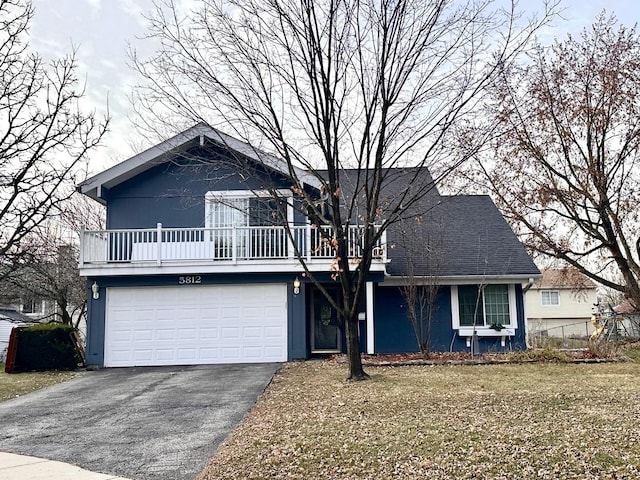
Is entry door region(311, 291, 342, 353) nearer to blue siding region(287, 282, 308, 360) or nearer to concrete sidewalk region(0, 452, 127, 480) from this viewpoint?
blue siding region(287, 282, 308, 360)

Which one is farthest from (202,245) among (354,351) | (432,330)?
(432,330)

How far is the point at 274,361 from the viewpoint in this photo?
1556 centimetres

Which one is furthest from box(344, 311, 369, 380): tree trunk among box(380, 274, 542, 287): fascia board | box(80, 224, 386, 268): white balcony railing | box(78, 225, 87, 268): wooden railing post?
box(78, 225, 87, 268): wooden railing post

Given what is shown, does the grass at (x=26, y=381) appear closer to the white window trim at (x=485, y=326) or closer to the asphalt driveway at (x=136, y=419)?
the asphalt driveway at (x=136, y=419)

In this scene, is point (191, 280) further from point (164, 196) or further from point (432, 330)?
point (432, 330)

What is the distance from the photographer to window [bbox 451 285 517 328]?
16.9m

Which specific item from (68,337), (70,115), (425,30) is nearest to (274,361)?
(68,337)

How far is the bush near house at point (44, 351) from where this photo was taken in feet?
49.8

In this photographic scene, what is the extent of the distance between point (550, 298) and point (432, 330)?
26391 millimetres

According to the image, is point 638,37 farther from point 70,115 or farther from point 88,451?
point 88,451

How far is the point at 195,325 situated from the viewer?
15.7 meters

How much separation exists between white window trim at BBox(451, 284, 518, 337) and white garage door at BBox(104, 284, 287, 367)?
4.91 meters

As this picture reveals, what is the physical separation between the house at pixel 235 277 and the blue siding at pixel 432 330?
0.03 metres

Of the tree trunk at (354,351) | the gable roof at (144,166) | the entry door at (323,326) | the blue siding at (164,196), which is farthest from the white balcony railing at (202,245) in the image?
the tree trunk at (354,351)
